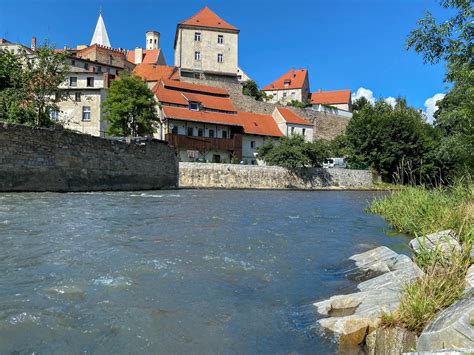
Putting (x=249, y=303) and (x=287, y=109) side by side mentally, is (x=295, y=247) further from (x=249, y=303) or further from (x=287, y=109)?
(x=287, y=109)

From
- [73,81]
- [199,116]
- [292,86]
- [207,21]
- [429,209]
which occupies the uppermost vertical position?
[207,21]

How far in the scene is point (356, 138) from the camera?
5275 cm

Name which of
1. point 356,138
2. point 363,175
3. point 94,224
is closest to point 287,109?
point 356,138

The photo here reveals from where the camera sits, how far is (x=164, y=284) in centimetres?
669

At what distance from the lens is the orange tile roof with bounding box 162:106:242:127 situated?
4740 centimetres

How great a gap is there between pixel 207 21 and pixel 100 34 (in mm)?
40158

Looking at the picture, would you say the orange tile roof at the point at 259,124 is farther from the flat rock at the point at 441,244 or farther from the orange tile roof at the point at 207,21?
the flat rock at the point at 441,244

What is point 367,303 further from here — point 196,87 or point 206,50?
point 206,50

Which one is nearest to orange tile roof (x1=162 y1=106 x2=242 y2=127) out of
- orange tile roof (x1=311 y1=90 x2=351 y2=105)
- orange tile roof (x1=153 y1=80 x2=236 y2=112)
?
orange tile roof (x1=153 y1=80 x2=236 y2=112)

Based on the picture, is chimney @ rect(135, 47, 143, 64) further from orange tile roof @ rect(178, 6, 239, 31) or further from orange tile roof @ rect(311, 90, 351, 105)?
orange tile roof @ rect(311, 90, 351, 105)

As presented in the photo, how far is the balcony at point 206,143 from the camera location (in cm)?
4709

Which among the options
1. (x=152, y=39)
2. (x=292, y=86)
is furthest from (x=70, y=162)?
(x=152, y=39)

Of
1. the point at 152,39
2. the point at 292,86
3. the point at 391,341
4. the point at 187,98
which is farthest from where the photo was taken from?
the point at 152,39

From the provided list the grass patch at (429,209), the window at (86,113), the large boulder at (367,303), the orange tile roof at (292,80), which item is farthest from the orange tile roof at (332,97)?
the large boulder at (367,303)
